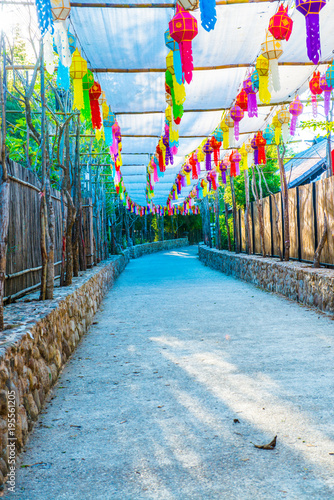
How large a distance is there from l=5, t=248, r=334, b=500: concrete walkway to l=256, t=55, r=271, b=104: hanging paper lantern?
3062 mm

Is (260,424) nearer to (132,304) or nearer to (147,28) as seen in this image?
(147,28)

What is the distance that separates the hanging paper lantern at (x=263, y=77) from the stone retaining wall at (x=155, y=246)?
81.5ft

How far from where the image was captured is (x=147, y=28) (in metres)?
6.19

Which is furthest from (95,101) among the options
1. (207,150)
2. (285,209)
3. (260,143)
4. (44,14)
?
(285,209)

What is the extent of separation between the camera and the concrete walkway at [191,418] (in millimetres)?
2508

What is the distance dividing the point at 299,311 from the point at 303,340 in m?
2.14

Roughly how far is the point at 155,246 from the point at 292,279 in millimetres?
30482

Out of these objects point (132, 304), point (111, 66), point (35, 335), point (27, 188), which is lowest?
point (132, 304)

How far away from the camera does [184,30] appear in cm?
484

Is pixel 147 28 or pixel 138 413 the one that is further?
pixel 147 28

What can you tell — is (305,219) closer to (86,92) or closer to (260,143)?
(260,143)

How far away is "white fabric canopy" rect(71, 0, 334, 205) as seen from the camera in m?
5.99

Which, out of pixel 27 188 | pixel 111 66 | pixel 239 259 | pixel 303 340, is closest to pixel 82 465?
pixel 303 340

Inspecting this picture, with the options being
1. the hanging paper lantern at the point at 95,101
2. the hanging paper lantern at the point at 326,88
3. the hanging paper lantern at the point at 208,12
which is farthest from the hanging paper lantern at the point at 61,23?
the hanging paper lantern at the point at 326,88
